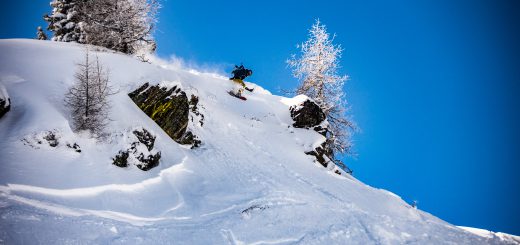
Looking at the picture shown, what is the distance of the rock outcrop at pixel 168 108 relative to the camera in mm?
12845

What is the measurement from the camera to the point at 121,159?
30.7 feet

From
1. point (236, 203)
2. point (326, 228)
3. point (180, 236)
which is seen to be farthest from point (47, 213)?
point (326, 228)

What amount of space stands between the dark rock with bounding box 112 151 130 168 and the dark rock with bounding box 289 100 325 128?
13360 millimetres

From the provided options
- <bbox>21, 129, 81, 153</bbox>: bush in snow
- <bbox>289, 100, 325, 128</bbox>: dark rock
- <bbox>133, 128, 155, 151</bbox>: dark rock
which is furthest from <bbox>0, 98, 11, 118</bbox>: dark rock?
<bbox>289, 100, 325, 128</bbox>: dark rock

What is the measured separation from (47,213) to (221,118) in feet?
38.2

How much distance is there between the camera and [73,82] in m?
10.9

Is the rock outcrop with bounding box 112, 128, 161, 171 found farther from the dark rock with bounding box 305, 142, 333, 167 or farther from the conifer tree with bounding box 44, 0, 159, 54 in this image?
the conifer tree with bounding box 44, 0, 159, 54

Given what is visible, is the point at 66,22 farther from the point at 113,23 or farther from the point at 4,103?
the point at 4,103

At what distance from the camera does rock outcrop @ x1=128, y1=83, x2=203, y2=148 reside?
12845mm

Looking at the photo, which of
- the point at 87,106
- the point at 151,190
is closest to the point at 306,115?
the point at 151,190

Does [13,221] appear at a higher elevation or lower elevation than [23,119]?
lower

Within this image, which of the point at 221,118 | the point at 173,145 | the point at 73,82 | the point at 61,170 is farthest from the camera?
the point at 221,118

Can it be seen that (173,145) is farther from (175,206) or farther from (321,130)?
(321,130)

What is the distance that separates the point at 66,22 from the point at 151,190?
66.7 feet
